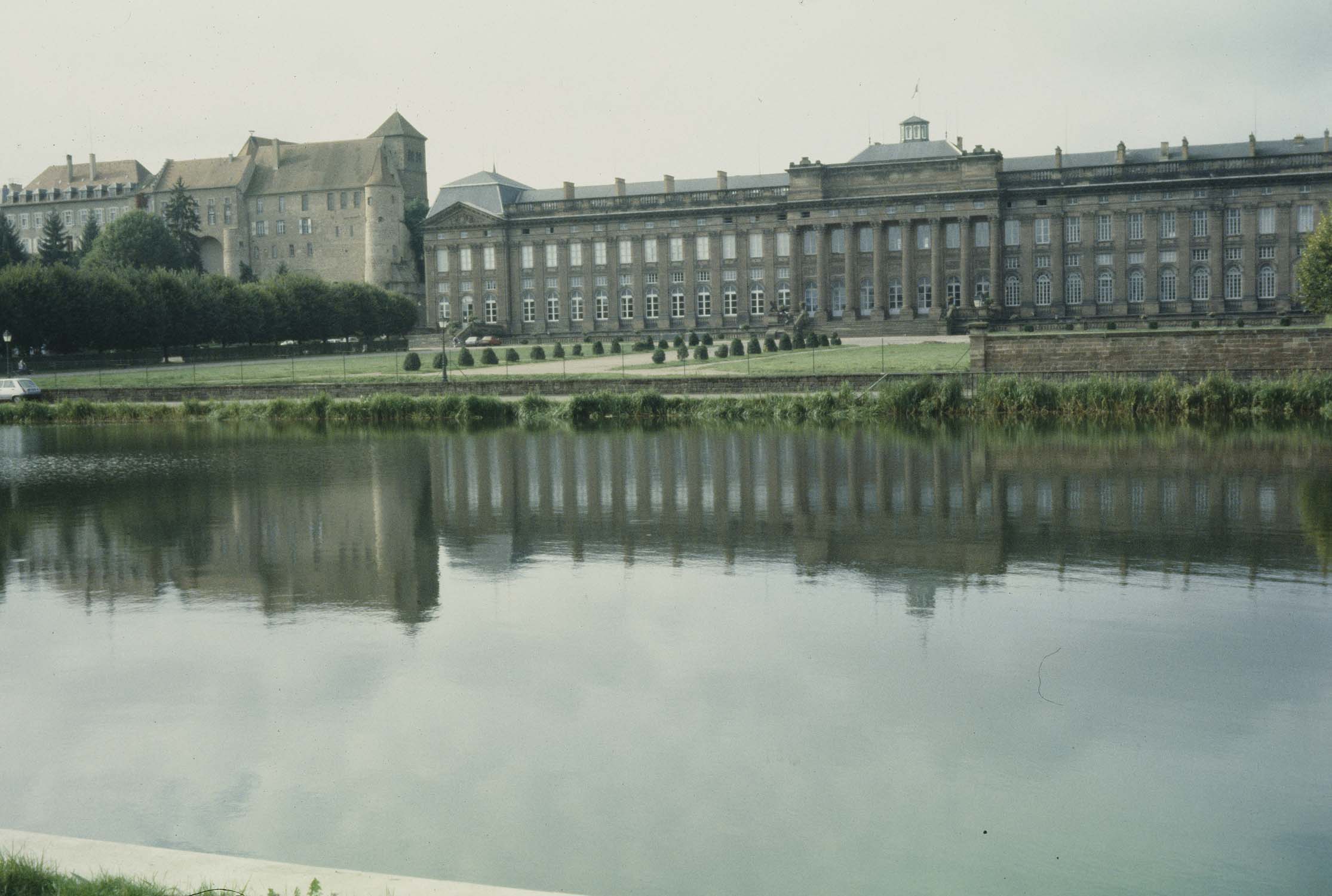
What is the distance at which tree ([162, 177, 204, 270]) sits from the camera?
110438 mm

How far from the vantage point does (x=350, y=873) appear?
18.8 ft

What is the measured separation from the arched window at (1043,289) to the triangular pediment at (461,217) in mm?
36226

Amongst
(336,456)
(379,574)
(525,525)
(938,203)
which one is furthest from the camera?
(938,203)

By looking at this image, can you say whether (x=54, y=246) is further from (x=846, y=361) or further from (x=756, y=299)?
(x=846, y=361)

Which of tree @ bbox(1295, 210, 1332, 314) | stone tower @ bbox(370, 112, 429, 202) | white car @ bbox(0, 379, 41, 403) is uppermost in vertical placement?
stone tower @ bbox(370, 112, 429, 202)

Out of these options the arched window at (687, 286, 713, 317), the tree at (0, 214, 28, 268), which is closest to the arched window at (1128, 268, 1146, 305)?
the arched window at (687, 286, 713, 317)

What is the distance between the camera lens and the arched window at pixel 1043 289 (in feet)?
272

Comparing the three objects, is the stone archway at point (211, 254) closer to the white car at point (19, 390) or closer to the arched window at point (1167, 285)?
the white car at point (19, 390)

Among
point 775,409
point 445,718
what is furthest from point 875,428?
point 445,718

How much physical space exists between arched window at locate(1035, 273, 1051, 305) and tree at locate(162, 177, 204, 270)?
66.9 metres

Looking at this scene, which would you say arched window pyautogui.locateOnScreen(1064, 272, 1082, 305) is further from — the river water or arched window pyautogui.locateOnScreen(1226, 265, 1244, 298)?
the river water

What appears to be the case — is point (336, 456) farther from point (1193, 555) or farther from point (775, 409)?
point (1193, 555)

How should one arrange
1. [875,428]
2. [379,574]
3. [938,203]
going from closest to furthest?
[379,574] → [875,428] → [938,203]

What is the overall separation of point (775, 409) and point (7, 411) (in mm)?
24236
